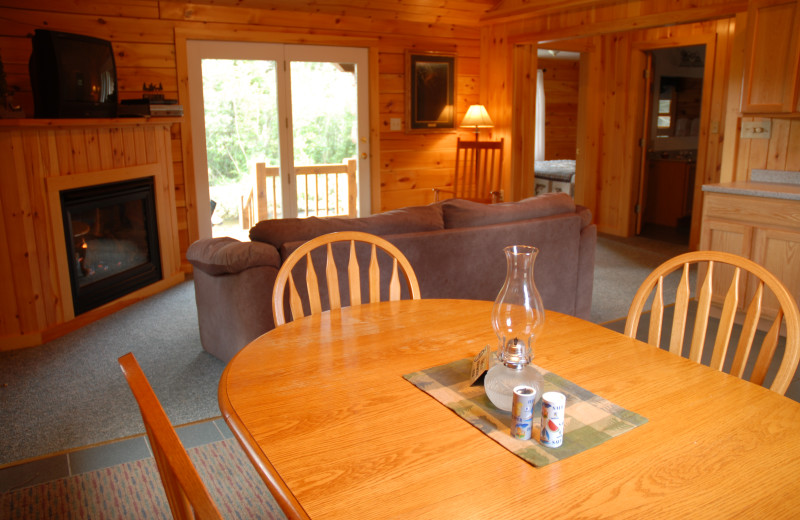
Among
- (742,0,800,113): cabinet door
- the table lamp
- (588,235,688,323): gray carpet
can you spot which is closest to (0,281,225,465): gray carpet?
(588,235,688,323): gray carpet

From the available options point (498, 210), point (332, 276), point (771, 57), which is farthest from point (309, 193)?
point (332, 276)

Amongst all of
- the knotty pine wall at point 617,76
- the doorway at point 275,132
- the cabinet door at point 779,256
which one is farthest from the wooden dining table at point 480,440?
the doorway at point 275,132

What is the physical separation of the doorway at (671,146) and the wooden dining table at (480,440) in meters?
5.77

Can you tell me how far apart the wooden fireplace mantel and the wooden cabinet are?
Result: 409cm

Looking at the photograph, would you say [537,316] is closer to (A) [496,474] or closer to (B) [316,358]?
(A) [496,474]

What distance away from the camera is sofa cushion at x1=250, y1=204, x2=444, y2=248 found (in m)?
2.93

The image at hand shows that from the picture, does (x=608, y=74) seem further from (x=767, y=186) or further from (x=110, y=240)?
(x=110, y=240)

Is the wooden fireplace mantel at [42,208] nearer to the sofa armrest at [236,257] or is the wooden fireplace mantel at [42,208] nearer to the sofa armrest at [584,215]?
the sofa armrest at [236,257]

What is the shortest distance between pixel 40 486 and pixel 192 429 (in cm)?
59

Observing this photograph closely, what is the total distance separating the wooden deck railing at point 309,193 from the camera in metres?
5.58

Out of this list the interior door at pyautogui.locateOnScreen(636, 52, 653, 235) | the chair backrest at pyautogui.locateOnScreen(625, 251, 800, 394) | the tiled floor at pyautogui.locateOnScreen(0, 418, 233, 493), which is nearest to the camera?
the chair backrest at pyautogui.locateOnScreen(625, 251, 800, 394)

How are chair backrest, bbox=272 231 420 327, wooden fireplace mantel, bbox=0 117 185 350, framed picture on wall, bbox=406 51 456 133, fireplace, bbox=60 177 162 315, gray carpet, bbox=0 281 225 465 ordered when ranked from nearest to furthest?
chair backrest, bbox=272 231 420 327 → gray carpet, bbox=0 281 225 465 → wooden fireplace mantel, bbox=0 117 185 350 → fireplace, bbox=60 177 162 315 → framed picture on wall, bbox=406 51 456 133

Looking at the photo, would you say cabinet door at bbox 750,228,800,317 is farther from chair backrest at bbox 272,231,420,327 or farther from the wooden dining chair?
chair backrest at bbox 272,231,420,327

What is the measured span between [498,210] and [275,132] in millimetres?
2863
